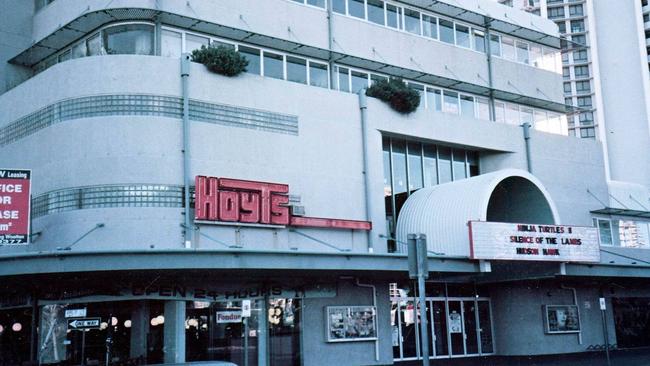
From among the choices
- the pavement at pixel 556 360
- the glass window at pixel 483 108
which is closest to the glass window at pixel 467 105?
the glass window at pixel 483 108

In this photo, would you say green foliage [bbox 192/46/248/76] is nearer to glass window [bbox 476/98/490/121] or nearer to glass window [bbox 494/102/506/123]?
glass window [bbox 476/98/490/121]

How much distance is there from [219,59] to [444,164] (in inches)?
449

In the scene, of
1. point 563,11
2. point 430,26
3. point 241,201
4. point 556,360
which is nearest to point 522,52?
point 430,26

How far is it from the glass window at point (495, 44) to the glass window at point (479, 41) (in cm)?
55

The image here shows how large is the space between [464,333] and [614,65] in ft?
171

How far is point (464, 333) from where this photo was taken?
2994cm

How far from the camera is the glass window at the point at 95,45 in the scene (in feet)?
80.6

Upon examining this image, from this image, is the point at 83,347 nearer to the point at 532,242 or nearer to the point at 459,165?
the point at 532,242

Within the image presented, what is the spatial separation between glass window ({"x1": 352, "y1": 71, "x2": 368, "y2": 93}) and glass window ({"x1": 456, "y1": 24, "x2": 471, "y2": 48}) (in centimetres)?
568

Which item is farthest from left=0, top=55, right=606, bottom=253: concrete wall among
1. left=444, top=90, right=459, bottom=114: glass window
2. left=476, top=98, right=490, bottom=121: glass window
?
left=476, top=98, right=490, bottom=121: glass window

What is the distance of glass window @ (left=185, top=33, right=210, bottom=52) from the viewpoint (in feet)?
82.1

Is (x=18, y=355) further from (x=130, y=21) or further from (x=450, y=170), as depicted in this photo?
(x=450, y=170)

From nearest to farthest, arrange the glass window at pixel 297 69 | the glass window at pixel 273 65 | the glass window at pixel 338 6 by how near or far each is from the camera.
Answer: the glass window at pixel 273 65 → the glass window at pixel 297 69 → the glass window at pixel 338 6

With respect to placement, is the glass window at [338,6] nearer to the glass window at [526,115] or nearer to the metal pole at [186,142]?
the metal pole at [186,142]
